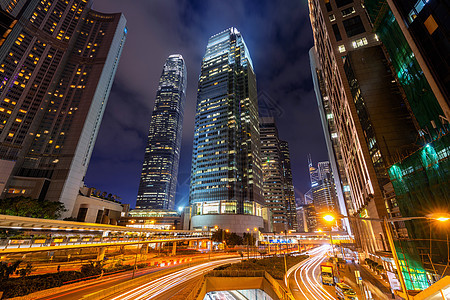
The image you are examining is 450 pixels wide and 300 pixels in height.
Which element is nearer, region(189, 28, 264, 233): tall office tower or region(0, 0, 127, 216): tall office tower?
region(0, 0, 127, 216): tall office tower

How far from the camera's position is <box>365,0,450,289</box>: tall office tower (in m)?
19.7

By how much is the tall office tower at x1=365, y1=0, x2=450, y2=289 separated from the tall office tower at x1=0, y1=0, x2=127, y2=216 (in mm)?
124478

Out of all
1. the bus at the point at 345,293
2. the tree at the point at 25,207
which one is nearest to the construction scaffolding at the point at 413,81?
the bus at the point at 345,293

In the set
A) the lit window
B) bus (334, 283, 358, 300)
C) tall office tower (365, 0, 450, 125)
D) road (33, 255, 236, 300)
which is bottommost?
road (33, 255, 236, 300)

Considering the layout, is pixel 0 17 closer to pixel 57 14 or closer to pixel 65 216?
pixel 65 216

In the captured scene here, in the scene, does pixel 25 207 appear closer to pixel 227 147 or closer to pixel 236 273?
pixel 236 273

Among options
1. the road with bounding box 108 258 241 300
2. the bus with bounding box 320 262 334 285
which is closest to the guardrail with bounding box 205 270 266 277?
the road with bounding box 108 258 241 300

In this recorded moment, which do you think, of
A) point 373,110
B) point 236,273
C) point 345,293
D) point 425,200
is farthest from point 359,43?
point 236,273

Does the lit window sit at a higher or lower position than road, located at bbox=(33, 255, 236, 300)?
higher

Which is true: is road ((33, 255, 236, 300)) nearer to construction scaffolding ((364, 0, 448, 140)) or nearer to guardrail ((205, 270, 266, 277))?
guardrail ((205, 270, 266, 277))

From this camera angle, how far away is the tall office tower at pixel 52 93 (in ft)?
314

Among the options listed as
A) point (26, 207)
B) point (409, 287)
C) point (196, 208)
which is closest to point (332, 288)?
point (409, 287)

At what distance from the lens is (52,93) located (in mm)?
121312

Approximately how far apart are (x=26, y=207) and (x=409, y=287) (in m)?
98.5
